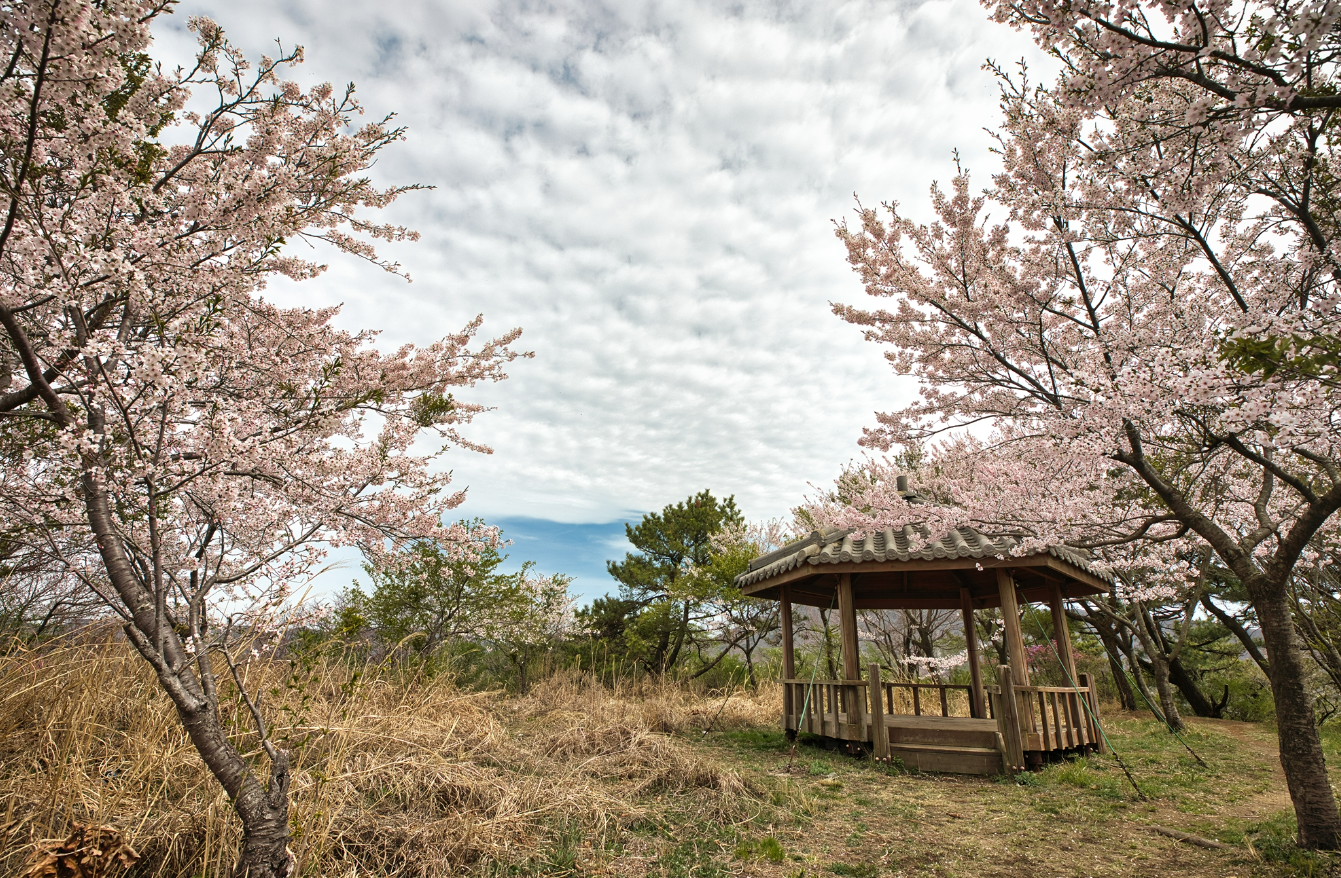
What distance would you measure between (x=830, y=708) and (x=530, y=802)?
4.77 metres

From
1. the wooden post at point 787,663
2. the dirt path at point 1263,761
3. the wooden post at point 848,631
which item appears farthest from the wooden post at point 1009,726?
the wooden post at point 787,663

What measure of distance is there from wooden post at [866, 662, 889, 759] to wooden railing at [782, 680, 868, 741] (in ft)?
0.59

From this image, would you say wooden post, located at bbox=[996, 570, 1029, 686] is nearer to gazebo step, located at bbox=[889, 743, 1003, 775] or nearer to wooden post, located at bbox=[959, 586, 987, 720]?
gazebo step, located at bbox=[889, 743, 1003, 775]

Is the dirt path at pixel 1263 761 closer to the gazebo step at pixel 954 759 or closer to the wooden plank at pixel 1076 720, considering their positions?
the wooden plank at pixel 1076 720

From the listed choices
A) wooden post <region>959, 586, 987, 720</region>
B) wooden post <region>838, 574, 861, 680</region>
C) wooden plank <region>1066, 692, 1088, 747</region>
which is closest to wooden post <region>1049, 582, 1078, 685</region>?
wooden plank <region>1066, 692, 1088, 747</region>

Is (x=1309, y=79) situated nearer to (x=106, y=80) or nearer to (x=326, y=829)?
(x=106, y=80)

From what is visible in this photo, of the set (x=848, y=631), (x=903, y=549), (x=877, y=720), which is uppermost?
(x=903, y=549)

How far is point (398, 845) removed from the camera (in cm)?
302

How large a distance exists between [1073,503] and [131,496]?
655 centimetres

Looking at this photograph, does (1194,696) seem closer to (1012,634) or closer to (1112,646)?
(1112,646)

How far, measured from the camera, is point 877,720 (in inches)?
265

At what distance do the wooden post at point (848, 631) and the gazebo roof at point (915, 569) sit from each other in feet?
0.80

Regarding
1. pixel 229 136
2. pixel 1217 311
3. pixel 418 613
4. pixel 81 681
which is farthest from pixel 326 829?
pixel 418 613

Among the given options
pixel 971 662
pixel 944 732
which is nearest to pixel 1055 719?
pixel 944 732
